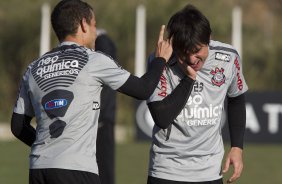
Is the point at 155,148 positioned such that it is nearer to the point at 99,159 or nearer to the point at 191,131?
the point at 191,131

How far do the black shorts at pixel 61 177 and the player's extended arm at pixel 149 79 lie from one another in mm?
544

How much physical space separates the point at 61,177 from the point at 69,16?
96 cm

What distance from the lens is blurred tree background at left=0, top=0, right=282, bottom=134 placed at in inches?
965

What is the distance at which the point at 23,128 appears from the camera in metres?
5.84

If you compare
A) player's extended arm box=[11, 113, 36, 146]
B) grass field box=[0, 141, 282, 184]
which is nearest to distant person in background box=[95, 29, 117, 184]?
player's extended arm box=[11, 113, 36, 146]

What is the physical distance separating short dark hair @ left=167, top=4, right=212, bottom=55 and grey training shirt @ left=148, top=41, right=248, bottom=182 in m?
0.28

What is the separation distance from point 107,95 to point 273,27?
22333 mm

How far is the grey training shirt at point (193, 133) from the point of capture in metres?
5.93

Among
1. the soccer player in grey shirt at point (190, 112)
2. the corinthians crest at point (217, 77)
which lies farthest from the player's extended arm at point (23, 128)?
the corinthians crest at point (217, 77)

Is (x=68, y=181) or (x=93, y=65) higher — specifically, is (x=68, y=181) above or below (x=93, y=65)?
below

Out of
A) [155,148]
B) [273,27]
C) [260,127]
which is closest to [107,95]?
[155,148]

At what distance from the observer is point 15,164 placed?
14.4 meters

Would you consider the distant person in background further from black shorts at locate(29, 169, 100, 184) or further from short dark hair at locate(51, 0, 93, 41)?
black shorts at locate(29, 169, 100, 184)

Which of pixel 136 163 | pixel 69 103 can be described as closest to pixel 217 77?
pixel 69 103
